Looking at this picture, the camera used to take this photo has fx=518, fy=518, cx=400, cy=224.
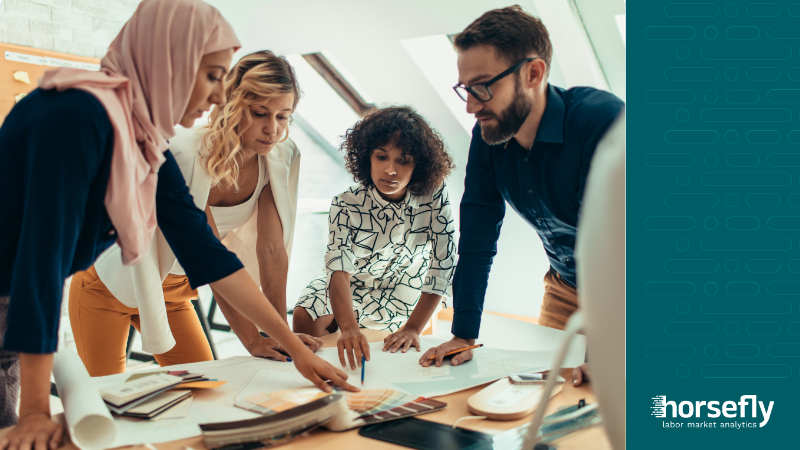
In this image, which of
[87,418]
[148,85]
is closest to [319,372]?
[87,418]

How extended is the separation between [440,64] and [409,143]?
2057mm

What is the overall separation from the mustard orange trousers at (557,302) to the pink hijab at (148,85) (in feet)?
3.60

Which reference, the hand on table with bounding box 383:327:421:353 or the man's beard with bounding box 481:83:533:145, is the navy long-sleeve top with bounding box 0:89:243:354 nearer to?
the hand on table with bounding box 383:327:421:353

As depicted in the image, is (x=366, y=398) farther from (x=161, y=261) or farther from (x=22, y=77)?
(x=22, y=77)

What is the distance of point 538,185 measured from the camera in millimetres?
1279

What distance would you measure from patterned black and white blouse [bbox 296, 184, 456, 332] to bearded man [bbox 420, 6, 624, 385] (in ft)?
0.81

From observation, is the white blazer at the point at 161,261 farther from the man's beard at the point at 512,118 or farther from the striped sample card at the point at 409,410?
the striped sample card at the point at 409,410

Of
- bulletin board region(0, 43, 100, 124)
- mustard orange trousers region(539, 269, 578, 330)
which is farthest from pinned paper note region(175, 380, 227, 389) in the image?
bulletin board region(0, 43, 100, 124)

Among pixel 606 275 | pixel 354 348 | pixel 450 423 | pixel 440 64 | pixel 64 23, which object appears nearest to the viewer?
pixel 606 275

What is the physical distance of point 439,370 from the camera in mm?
1096

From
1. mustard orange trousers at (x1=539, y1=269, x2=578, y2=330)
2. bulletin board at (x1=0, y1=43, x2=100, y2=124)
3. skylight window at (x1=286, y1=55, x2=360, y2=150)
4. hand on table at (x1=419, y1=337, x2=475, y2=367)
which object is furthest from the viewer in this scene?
skylight window at (x1=286, y1=55, x2=360, y2=150)

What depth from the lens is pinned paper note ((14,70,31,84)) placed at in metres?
2.66
